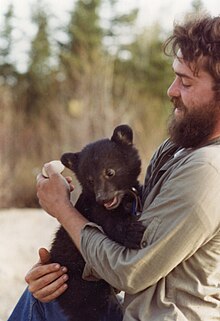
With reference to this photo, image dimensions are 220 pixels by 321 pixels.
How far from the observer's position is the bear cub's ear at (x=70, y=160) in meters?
3.86

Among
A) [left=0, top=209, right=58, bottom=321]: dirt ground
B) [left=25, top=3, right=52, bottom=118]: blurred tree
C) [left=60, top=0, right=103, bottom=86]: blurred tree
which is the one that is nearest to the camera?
[left=0, top=209, right=58, bottom=321]: dirt ground

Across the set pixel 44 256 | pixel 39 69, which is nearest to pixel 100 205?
pixel 44 256

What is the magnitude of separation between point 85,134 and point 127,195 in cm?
1205

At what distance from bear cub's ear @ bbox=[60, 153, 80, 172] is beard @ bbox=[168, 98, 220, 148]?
2.83ft

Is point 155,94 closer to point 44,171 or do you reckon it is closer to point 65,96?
point 65,96

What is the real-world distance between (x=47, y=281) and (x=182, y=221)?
961mm

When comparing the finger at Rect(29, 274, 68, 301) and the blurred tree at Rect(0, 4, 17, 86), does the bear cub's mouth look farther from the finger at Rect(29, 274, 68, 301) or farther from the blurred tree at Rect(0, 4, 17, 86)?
the blurred tree at Rect(0, 4, 17, 86)

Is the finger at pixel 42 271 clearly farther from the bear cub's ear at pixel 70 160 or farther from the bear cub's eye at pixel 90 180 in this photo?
the bear cub's ear at pixel 70 160

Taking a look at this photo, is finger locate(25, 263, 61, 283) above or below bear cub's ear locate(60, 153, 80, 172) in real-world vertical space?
below

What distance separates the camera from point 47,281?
3455mm

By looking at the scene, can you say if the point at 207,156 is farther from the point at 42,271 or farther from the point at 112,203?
the point at 42,271

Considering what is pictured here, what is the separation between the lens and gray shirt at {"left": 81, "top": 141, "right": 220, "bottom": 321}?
279 centimetres

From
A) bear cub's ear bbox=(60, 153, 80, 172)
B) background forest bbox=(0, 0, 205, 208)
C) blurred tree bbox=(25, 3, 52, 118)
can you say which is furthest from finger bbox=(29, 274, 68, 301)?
blurred tree bbox=(25, 3, 52, 118)

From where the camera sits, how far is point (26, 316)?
365cm
